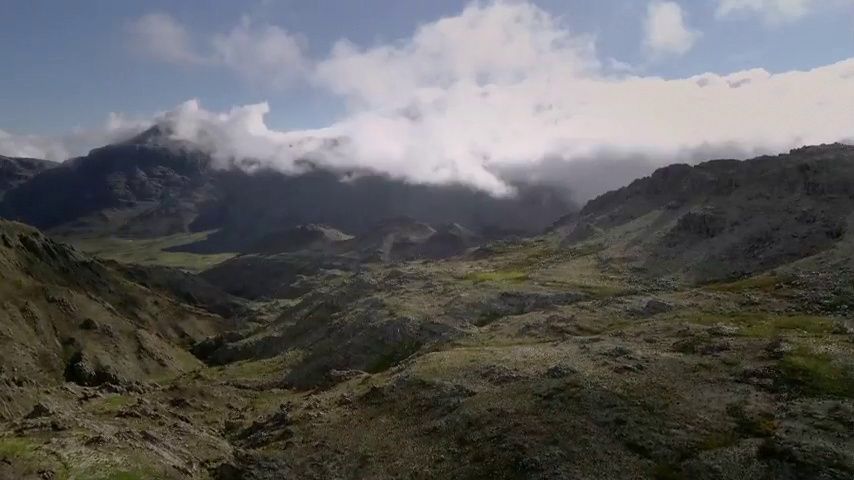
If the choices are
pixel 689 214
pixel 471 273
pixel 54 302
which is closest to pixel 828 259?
pixel 689 214

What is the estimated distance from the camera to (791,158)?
187 metres

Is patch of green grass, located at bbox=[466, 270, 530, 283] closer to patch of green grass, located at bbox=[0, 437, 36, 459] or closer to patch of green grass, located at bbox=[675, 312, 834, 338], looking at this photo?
patch of green grass, located at bbox=[675, 312, 834, 338]

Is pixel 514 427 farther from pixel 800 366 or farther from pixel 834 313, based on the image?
pixel 834 313

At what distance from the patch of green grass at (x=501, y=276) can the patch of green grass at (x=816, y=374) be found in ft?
270

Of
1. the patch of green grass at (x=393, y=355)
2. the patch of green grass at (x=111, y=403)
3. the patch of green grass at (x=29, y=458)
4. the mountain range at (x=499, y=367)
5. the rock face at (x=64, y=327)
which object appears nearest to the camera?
the patch of green grass at (x=29, y=458)

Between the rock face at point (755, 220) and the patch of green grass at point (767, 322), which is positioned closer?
the patch of green grass at point (767, 322)

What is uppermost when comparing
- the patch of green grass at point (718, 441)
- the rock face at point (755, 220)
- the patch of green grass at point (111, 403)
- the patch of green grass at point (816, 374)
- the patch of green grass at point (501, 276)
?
the rock face at point (755, 220)

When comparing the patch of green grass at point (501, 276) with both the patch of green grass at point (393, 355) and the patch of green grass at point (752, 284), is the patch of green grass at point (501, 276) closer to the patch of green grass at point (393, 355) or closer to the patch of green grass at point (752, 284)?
the patch of green grass at point (752, 284)

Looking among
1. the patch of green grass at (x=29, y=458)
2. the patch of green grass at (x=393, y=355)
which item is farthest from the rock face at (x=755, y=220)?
the patch of green grass at (x=29, y=458)

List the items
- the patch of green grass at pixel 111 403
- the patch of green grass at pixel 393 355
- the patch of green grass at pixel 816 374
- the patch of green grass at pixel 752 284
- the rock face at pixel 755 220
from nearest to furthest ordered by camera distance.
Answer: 1. the patch of green grass at pixel 816 374
2. the patch of green grass at pixel 111 403
3. the patch of green grass at pixel 393 355
4. the patch of green grass at pixel 752 284
5. the rock face at pixel 755 220

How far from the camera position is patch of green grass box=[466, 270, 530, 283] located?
156250 millimetres

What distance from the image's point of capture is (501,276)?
169750mm

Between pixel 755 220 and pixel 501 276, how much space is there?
209 ft

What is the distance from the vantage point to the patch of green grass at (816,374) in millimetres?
64750
